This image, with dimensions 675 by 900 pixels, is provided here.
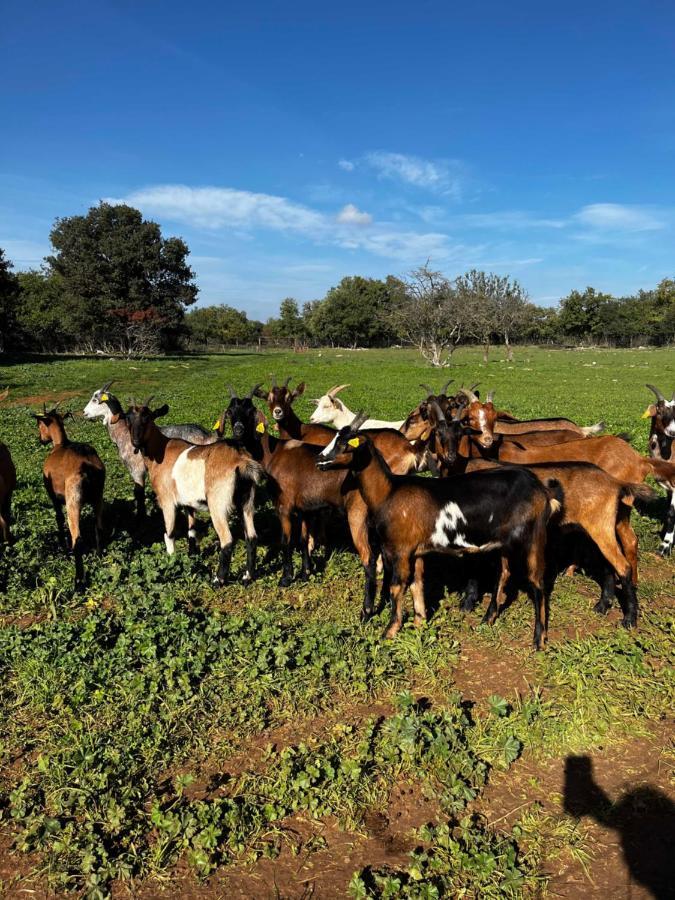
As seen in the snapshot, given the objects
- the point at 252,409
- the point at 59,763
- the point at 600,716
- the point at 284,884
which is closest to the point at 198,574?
the point at 252,409

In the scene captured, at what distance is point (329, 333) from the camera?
97625 mm

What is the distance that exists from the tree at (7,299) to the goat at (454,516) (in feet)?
143

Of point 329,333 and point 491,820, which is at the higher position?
point 329,333

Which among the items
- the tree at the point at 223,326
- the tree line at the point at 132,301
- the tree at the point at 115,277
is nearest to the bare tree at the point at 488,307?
the tree line at the point at 132,301

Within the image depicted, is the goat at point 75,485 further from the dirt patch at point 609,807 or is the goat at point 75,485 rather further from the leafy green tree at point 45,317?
the leafy green tree at point 45,317

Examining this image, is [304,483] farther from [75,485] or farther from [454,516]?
[75,485]

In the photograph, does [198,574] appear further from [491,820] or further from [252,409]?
[491,820]

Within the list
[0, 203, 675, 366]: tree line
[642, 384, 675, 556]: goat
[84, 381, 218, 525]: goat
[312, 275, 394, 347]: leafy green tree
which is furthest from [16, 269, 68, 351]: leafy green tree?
[642, 384, 675, 556]: goat

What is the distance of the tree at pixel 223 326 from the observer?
10344 centimetres

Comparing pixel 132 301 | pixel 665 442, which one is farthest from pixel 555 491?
pixel 132 301

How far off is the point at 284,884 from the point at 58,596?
164 inches

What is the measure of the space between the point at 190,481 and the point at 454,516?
11.3ft

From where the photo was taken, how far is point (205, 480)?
23.2ft

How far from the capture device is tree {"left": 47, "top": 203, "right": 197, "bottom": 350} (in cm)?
5647
